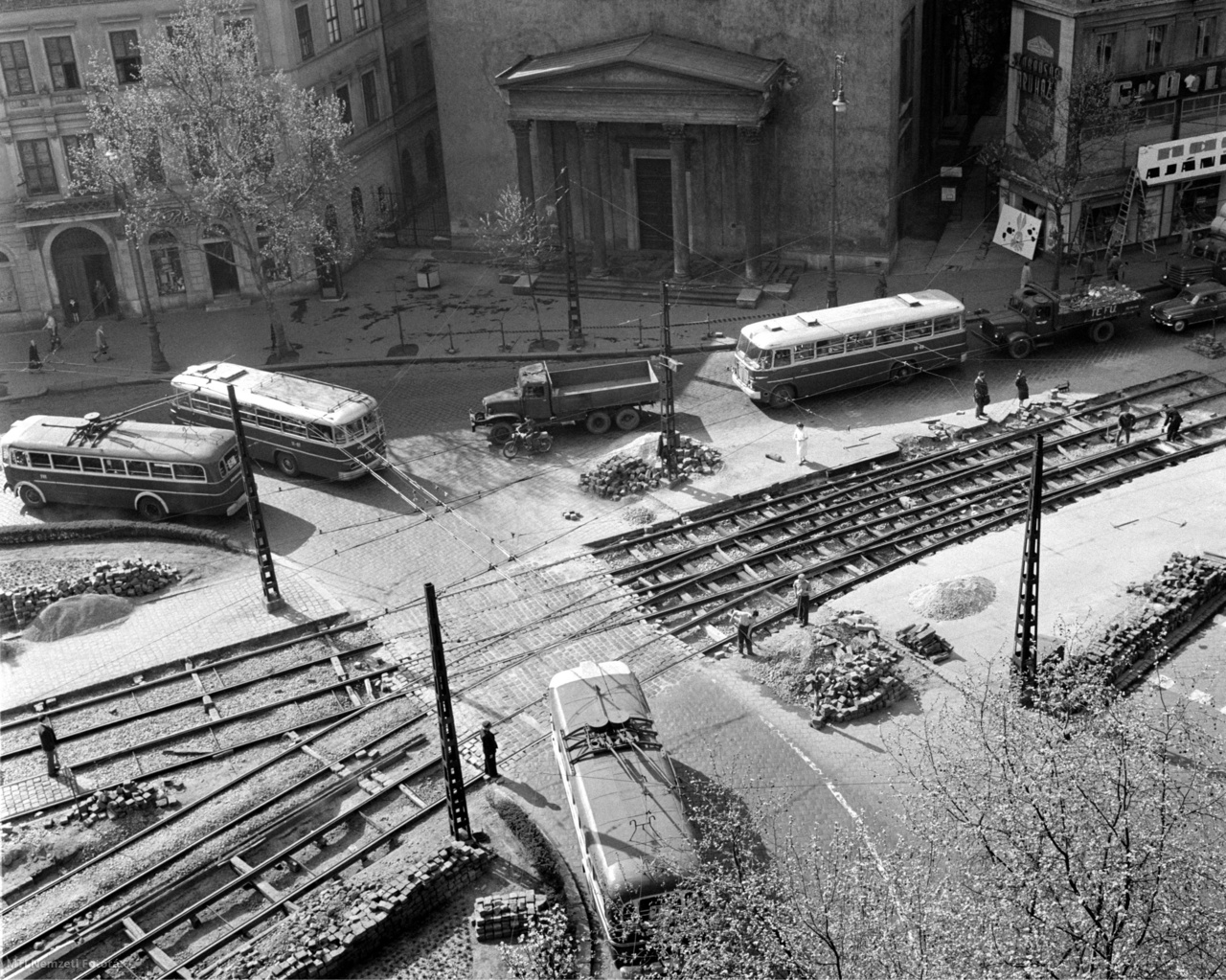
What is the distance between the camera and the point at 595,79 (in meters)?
57.7

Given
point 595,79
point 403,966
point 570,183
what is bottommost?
point 403,966

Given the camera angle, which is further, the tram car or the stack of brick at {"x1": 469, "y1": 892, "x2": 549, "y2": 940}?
the stack of brick at {"x1": 469, "y1": 892, "x2": 549, "y2": 940}

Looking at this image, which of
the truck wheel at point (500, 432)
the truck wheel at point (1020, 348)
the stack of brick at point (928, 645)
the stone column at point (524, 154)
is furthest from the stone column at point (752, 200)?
the stack of brick at point (928, 645)

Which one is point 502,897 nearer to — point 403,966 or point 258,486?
point 403,966

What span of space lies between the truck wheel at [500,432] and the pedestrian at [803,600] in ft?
46.9

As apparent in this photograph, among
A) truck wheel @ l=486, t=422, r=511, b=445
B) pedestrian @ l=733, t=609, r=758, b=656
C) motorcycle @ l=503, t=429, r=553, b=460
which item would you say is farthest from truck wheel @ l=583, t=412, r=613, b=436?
pedestrian @ l=733, t=609, r=758, b=656

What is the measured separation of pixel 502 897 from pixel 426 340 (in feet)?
107

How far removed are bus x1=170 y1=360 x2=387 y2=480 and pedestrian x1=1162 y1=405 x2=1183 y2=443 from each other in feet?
81.4

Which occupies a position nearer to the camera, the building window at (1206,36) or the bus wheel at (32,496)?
the bus wheel at (32,496)

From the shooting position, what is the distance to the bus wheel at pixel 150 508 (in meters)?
46.0

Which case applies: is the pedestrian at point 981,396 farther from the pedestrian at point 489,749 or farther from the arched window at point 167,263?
the arched window at point 167,263

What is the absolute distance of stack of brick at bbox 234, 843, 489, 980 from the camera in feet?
91.1

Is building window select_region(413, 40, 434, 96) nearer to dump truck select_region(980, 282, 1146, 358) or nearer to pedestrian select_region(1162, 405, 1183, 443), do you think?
dump truck select_region(980, 282, 1146, 358)

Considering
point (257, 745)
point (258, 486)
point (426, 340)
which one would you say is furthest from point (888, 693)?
point (426, 340)
